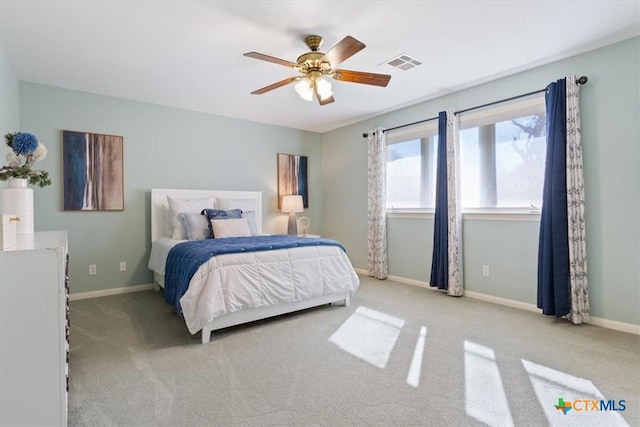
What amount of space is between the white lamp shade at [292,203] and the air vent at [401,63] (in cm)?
251

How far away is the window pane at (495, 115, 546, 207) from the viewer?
10.9 ft

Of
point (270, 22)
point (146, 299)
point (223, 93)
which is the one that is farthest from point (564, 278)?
point (146, 299)

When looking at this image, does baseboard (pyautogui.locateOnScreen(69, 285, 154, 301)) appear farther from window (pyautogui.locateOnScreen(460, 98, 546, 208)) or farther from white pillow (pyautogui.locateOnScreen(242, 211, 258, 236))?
window (pyautogui.locateOnScreen(460, 98, 546, 208))

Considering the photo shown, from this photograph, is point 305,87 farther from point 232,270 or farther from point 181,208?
point 181,208

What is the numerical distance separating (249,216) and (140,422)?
10.0 ft

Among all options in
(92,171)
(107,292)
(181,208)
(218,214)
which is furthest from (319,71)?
(107,292)

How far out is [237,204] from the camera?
4723 millimetres

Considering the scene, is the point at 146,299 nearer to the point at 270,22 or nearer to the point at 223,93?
the point at 223,93

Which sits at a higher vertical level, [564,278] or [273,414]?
[564,278]

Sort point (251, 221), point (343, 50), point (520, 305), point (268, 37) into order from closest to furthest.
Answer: point (343, 50) → point (268, 37) → point (520, 305) → point (251, 221)

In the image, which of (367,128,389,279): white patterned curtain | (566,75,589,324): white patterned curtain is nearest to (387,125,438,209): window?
(367,128,389,279): white patterned curtain

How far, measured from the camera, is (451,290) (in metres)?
3.86

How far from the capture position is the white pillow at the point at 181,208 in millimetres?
3973

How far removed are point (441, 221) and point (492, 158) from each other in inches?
35.7
